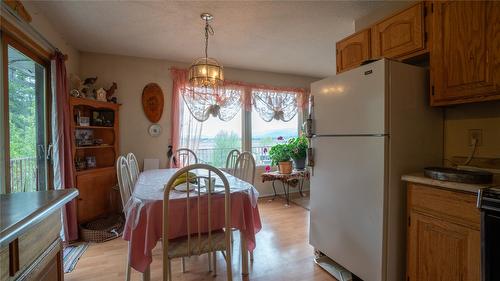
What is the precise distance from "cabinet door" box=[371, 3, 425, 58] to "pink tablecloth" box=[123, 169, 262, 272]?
5.12 ft

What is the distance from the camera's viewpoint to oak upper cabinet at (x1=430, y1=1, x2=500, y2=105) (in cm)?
133

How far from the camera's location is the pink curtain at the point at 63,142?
7.73ft

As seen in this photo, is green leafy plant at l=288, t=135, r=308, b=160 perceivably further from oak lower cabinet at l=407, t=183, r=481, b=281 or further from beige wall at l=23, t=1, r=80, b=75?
beige wall at l=23, t=1, r=80, b=75

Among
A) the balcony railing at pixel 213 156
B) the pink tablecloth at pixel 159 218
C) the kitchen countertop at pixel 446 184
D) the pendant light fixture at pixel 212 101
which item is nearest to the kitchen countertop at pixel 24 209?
the pink tablecloth at pixel 159 218

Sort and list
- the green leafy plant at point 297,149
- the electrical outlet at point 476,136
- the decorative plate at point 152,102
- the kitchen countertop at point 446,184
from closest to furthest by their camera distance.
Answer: the kitchen countertop at point 446,184 < the electrical outlet at point 476,136 < the decorative plate at point 152,102 < the green leafy plant at point 297,149

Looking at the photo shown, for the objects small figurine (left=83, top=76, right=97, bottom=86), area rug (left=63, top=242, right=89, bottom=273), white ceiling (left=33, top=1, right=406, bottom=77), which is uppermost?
white ceiling (left=33, top=1, right=406, bottom=77)

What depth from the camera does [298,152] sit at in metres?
4.04

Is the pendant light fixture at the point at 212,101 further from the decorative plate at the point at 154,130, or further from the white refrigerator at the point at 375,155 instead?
the white refrigerator at the point at 375,155

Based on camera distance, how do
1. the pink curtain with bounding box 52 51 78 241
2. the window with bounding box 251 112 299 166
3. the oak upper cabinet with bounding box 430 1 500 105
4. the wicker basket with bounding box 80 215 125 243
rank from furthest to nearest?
1. the window with bounding box 251 112 299 166
2. the wicker basket with bounding box 80 215 125 243
3. the pink curtain with bounding box 52 51 78 241
4. the oak upper cabinet with bounding box 430 1 500 105

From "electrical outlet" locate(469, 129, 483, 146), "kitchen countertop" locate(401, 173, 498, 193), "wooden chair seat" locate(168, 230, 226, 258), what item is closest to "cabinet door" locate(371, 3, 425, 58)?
"electrical outlet" locate(469, 129, 483, 146)

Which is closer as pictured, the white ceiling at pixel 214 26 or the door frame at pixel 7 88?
the door frame at pixel 7 88

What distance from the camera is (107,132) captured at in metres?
3.28

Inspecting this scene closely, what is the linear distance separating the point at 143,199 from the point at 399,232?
67.2 inches

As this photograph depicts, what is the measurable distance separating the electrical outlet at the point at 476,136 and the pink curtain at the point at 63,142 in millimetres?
3490
